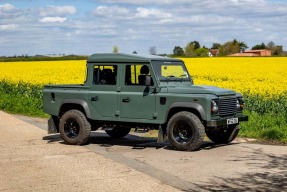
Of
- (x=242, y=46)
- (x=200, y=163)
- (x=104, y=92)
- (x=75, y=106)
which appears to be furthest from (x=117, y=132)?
(x=242, y=46)

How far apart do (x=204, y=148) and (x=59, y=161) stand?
124 inches

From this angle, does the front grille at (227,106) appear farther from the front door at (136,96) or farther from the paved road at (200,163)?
the front door at (136,96)

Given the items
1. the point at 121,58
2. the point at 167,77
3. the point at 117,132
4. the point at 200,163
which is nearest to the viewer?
the point at 200,163

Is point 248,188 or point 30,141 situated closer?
point 248,188

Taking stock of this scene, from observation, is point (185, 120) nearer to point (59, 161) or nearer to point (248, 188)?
point (59, 161)

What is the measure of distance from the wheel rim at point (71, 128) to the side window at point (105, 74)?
3.26 feet

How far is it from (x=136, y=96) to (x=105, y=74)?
39.6 inches

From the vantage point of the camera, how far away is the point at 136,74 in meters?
11.5

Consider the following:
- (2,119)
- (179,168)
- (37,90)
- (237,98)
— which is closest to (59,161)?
(179,168)

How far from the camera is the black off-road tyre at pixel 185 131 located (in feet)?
34.6

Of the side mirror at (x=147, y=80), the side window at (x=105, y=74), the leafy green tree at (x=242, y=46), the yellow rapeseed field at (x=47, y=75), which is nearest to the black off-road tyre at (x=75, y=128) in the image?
the side window at (x=105, y=74)

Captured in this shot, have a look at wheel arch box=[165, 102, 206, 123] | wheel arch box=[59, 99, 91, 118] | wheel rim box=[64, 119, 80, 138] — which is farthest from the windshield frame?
wheel rim box=[64, 119, 80, 138]

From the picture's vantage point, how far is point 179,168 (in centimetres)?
899

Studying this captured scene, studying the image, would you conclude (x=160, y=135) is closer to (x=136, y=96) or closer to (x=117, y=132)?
(x=136, y=96)
